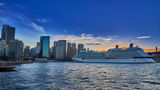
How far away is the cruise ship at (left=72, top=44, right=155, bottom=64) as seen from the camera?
133m

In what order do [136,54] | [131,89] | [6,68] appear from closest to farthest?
[131,89] < [6,68] < [136,54]

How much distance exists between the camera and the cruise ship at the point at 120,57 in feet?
437

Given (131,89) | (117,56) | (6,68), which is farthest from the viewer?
(117,56)

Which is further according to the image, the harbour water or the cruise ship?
the cruise ship

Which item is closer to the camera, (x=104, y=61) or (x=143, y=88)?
(x=143, y=88)

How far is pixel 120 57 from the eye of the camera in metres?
146

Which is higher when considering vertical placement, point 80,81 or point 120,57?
point 120,57

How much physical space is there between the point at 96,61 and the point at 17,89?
471 feet

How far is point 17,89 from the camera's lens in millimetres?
20109

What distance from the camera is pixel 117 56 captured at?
14938 cm

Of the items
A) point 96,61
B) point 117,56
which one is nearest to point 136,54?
point 117,56

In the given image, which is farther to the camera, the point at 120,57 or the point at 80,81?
the point at 120,57

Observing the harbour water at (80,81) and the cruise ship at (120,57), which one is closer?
the harbour water at (80,81)

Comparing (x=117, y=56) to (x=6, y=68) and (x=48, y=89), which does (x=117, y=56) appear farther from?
(x=48, y=89)
